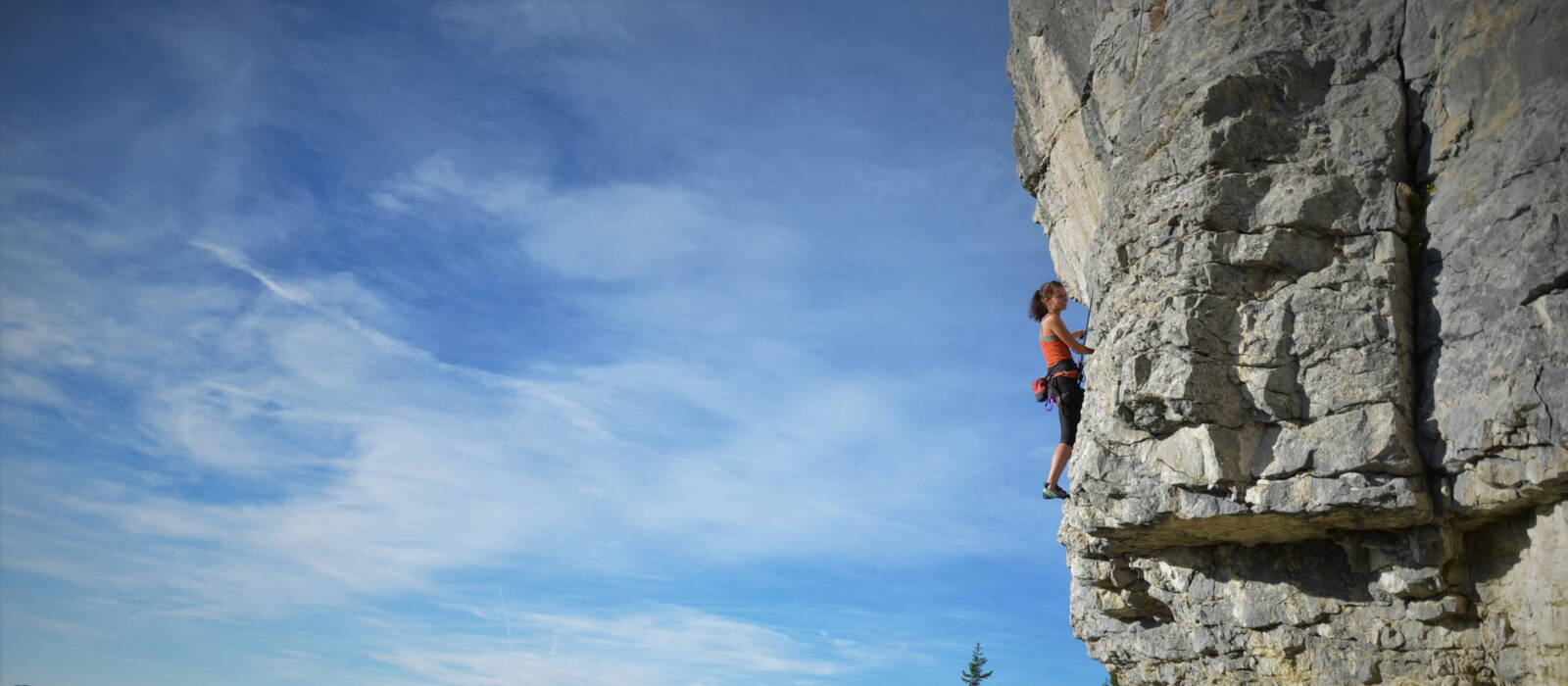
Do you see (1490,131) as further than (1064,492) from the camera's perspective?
No

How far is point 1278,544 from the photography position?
11.7 m

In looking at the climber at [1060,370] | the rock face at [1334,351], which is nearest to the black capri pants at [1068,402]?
the climber at [1060,370]

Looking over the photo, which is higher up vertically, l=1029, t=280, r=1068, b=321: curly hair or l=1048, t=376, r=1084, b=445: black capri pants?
l=1029, t=280, r=1068, b=321: curly hair

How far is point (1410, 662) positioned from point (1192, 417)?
3.19 m

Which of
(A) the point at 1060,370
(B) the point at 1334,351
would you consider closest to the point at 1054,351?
(A) the point at 1060,370

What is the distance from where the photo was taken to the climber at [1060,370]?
1386cm

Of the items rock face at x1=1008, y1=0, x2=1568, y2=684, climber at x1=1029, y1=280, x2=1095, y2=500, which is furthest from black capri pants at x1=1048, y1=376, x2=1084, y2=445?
rock face at x1=1008, y1=0, x2=1568, y2=684

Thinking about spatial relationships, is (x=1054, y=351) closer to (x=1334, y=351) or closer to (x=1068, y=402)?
(x=1068, y=402)

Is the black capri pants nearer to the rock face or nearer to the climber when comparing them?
the climber

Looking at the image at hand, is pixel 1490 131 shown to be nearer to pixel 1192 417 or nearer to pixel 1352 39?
pixel 1352 39

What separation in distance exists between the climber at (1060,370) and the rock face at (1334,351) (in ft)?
2.60

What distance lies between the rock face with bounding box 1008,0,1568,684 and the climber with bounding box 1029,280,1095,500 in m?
0.79

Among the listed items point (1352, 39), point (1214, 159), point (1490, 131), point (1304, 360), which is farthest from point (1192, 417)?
point (1352, 39)

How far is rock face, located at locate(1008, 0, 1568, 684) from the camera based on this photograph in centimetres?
949
